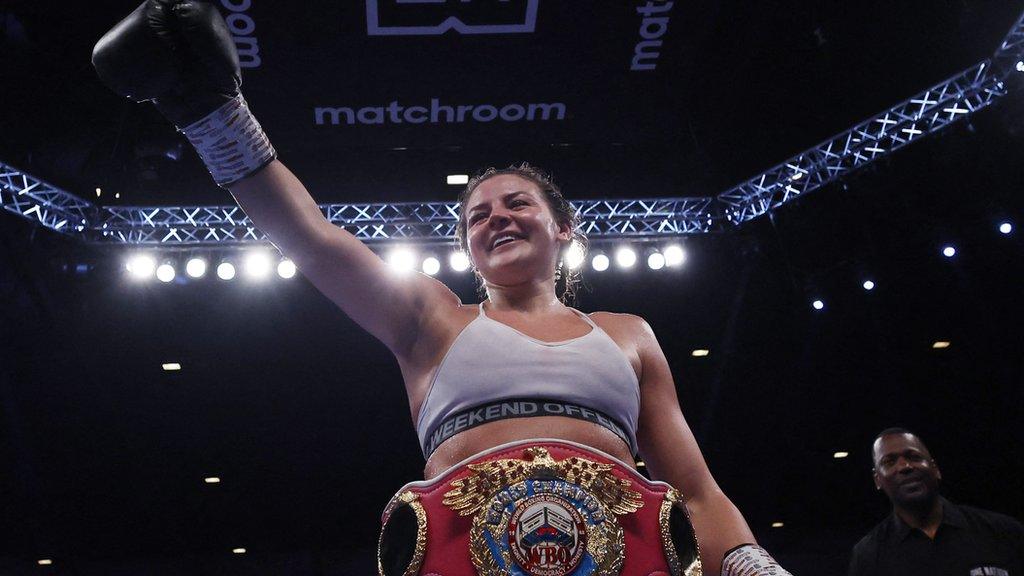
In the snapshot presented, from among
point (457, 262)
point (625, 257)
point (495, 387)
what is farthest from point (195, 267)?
point (495, 387)

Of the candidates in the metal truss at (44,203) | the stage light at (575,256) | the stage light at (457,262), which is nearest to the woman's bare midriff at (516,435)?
the stage light at (575,256)

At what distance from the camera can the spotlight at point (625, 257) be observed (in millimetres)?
7156

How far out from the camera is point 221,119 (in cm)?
163

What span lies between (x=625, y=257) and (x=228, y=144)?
229 inches

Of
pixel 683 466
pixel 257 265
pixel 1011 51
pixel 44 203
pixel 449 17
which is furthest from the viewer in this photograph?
pixel 257 265

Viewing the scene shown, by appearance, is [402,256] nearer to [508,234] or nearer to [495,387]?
[508,234]

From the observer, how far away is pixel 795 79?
6.30 m

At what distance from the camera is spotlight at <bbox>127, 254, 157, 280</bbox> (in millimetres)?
6848

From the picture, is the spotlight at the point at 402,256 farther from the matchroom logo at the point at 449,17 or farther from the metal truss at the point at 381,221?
the matchroom logo at the point at 449,17

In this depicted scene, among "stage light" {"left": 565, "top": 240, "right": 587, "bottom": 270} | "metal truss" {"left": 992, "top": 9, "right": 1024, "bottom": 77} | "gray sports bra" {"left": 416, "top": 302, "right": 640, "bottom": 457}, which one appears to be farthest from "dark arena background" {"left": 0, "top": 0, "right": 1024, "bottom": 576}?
"gray sports bra" {"left": 416, "top": 302, "right": 640, "bottom": 457}

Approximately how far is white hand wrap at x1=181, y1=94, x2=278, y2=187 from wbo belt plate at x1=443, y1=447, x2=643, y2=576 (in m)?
0.77

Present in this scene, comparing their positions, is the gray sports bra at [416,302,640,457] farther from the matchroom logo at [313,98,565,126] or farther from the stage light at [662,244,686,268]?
the stage light at [662,244,686,268]

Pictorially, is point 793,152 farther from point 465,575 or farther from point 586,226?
point 465,575

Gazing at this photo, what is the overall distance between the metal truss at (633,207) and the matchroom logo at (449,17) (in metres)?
1.91
